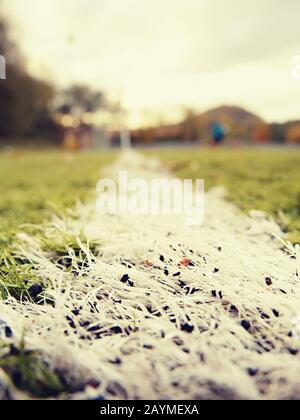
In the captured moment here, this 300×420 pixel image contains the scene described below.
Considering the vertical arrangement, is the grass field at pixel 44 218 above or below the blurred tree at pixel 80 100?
below

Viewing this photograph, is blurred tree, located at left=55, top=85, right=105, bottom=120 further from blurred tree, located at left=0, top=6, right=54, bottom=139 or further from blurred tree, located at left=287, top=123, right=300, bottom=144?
blurred tree, located at left=287, top=123, right=300, bottom=144

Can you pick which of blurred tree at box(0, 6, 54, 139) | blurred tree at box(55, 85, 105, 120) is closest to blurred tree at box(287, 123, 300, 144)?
blurred tree at box(0, 6, 54, 139)

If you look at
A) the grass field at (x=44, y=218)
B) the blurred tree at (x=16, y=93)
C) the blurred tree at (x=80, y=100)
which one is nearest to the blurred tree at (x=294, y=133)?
the grass field at (x=44, y=218)

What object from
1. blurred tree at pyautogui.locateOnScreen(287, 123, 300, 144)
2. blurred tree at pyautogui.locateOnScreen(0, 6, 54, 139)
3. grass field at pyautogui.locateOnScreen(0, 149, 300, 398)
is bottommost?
grass field at pyautogui.locateOnScreen(0, 149, 300, 398)

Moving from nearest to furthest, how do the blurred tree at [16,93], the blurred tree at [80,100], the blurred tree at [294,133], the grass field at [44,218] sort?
1. the grass field at [44,218]
2. the blurred tree at [294,133]
3. the blurred tree at [16,93]
4. the blurred tree at [80,100]

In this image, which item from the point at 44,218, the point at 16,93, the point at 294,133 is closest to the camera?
the point at 44,218

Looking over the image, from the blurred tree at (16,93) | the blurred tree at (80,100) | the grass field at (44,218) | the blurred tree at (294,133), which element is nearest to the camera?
the grass field at (44,218)

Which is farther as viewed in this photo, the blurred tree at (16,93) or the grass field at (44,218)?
the blurred tree at (16,93)

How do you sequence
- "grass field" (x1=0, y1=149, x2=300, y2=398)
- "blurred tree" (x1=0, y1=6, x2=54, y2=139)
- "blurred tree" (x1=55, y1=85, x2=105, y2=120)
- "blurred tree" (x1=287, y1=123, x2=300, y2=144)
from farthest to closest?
"blurred tree" (x1=55, y1=85, x2=105, y2=120)
"blurred tree" (x1=0, y1=6, x2=54, y2=139)
"blurred tree" (x1=287, y1=123, x2=300, y2=144)
"grass field" (x1=0, y1=149, x2=300, y2=398)

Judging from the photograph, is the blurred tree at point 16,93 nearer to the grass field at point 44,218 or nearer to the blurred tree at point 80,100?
the blurred tree at point 80,100

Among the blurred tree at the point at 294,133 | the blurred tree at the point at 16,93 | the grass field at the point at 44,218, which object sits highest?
the blurred tree at the point at 16,93

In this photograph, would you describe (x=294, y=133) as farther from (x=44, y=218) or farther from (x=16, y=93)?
(x=16, y=93)

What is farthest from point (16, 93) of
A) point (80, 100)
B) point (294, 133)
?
point (294, 133)

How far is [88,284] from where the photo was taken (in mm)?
1924
